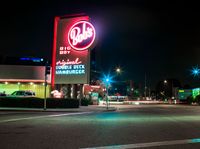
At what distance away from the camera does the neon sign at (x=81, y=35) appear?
146ft

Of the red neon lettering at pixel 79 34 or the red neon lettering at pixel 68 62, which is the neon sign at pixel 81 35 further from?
the red neon lettering at pixel 68 62

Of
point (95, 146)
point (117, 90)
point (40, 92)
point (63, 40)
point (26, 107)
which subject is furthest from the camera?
point (117, 90)

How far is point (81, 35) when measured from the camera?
4559cm

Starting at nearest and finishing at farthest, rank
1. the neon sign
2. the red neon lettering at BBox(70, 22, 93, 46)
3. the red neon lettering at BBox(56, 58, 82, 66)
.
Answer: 1. the neon sign
2. the red neon lettering at BBox(70, 22, 93, 46)
3. the red neon lettering at BBox(56, 58, 82, 66)

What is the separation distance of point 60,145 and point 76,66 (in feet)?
116

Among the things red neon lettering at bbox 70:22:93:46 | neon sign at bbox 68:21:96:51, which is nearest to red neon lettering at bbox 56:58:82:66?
neon sign at bbox 68:21:96:51

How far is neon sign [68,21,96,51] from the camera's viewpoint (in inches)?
1749

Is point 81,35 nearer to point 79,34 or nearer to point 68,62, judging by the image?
point 79,34

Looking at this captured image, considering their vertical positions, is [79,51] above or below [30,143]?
above

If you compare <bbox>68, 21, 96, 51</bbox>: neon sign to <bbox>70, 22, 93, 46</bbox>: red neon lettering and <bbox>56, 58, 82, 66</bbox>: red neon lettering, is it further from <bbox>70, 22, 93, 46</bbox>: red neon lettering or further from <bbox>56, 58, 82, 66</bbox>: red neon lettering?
<bbox>56, 58, 82, 66</bbox>: red neon lettering

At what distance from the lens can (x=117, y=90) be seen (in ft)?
A: 573

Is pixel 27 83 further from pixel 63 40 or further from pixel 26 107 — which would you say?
pixel 26 107

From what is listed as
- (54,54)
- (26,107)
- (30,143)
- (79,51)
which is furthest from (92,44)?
(30,143)

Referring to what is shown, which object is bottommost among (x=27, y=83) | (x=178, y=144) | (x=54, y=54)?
(x=178, y=144)
